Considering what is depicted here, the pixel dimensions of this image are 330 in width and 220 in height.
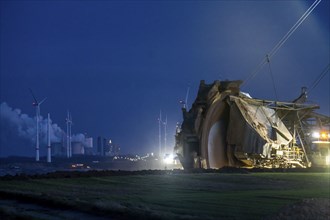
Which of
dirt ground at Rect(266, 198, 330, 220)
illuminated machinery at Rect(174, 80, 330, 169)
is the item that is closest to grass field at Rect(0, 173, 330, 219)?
dirt ground at Rect(266, 198, 330, 220)

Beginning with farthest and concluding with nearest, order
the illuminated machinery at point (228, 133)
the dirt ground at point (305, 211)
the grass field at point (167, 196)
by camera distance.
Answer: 1. the illuminated machinery at point (228, 133)
2. the grass field at point (167, 196)
3. the dirt ground at point (305, 211)

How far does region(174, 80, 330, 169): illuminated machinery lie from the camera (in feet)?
148

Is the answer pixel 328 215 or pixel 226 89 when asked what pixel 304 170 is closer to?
pixel 226 89

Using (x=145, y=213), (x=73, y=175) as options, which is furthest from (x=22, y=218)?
(x=73, y=175)

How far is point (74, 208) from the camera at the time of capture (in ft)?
58.7

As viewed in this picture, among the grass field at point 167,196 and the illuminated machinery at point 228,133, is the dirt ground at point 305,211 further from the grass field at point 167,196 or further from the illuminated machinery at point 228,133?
the illuminated machinery at point 228,133

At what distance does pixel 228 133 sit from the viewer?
154ft

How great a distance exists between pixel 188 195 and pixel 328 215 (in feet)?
22.8

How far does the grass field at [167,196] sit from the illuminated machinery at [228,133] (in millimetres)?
13703

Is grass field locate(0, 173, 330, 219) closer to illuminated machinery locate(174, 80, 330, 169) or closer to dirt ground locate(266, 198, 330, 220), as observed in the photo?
dirt ground locate(266, 198, 330, 220)

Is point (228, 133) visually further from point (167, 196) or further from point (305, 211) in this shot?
point (305, 211)

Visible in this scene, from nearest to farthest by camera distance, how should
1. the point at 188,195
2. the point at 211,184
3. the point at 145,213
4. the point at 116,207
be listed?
the point at 145,213 → the point at 116,207 → the point at 188,195 → the point at 211,184

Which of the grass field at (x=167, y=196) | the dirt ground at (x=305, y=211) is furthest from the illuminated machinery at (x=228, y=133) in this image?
the dirt ground at (x=305, y=211)

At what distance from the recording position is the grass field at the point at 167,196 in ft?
54.5
